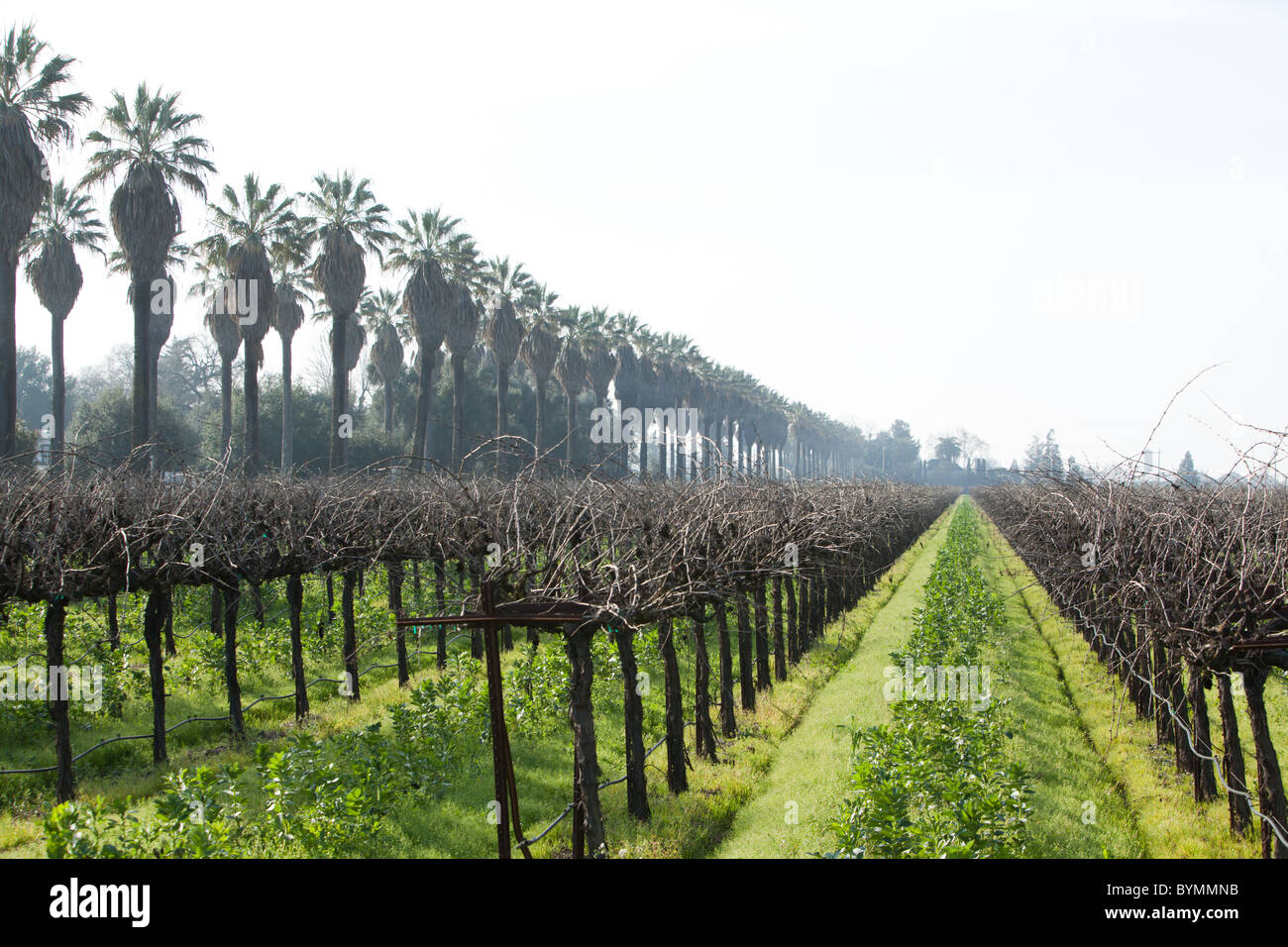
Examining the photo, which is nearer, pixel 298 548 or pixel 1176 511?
pixel 1176 511

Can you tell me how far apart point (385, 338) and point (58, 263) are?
2376cm

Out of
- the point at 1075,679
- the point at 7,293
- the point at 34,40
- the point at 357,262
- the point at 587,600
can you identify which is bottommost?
the point at 1075,679

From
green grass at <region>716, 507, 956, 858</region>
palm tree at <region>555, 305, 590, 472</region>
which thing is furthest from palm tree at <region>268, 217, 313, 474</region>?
green grass at <region>716, 507, 956, 858</region>

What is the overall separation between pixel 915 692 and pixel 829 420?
571 feet

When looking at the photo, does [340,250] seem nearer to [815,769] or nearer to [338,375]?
[338,375]

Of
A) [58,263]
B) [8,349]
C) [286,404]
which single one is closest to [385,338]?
[286,404]

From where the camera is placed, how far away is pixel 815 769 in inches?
463

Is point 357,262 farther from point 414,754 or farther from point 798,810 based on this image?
point 798,810

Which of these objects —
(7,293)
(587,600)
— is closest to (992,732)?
(587,600)

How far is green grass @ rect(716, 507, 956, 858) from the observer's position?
30.7 feet

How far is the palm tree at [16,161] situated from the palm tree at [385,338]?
33.4 m

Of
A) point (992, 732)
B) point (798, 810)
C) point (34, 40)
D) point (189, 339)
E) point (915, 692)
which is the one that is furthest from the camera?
point (189, 339)

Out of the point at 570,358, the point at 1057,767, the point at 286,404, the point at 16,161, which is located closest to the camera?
the point at 1057,767

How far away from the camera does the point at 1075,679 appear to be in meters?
18.2
